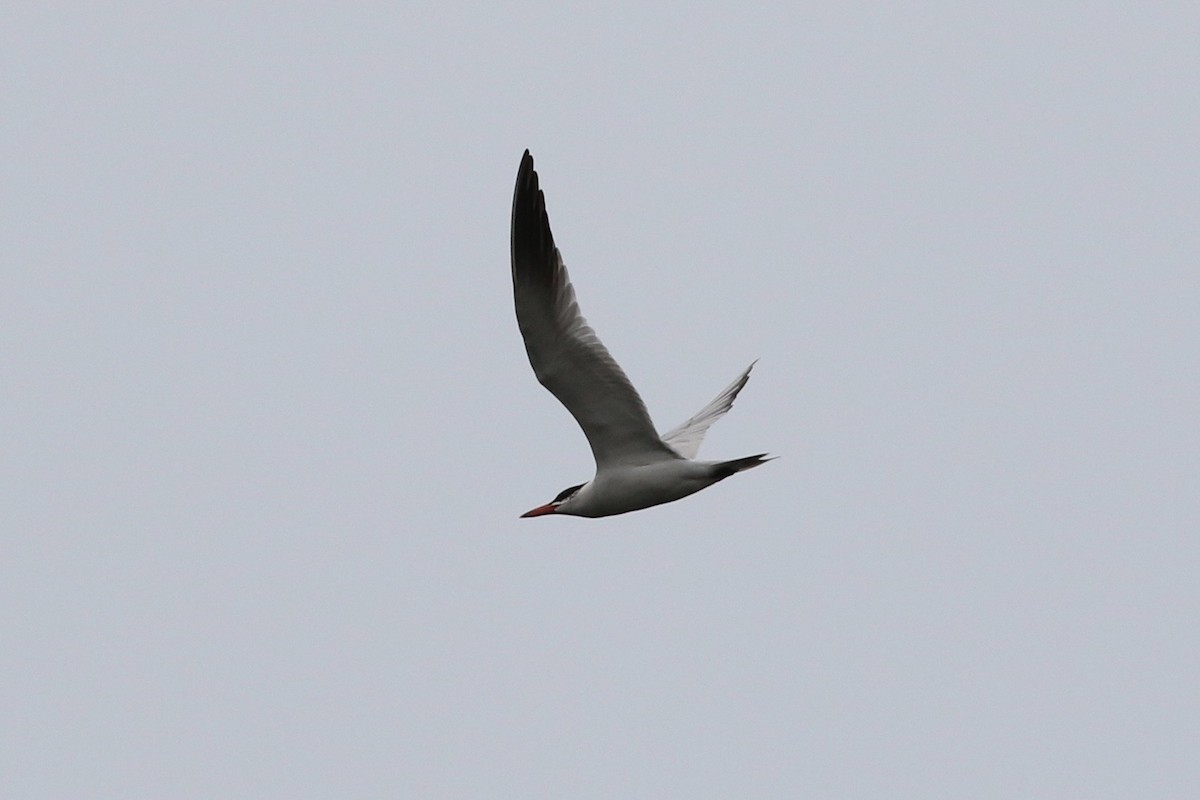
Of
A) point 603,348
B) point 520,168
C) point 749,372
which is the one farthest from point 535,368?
point 749,372

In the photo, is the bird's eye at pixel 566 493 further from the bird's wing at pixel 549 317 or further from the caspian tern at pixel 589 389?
the bird's wing at pixel 549 317

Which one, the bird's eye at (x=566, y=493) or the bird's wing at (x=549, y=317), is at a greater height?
the bird's wing at (x=549, y=317)

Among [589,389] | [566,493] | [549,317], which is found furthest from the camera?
[566,493]

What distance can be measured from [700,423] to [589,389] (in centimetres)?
166

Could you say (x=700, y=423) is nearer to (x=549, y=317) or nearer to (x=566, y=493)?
(x=566, y=493)

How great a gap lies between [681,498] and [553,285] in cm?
182

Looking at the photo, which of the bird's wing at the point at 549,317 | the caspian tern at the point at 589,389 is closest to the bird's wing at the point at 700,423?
the caspian tern at the point at 589,389

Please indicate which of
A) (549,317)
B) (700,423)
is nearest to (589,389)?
(549,317)

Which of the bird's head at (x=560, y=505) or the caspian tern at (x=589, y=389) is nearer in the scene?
the caspian tern at (x=589, y=389)

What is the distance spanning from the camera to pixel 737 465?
1077cm

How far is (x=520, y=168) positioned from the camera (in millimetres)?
10633

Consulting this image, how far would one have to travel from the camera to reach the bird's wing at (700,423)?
→ 38.9ft

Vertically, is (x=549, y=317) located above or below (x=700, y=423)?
above

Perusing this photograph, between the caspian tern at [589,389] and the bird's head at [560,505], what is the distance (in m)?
0.04
